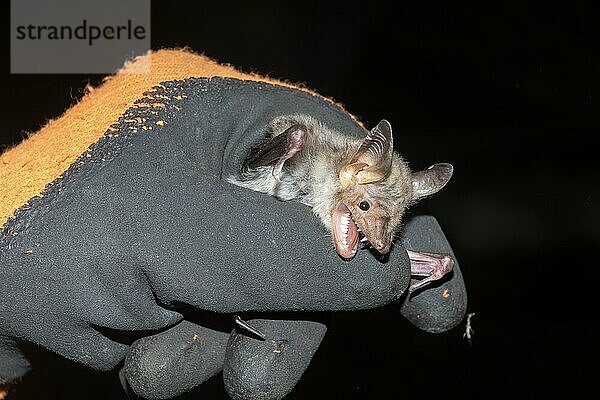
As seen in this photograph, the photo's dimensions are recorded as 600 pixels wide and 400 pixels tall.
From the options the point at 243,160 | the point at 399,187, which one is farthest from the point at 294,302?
the point at 399,187

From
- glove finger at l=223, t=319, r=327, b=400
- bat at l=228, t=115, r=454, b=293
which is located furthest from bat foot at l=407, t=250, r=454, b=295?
glove finger at l=223, t=319, r=327, b=400

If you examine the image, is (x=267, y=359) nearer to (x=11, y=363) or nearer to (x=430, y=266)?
(x=430, y=266)

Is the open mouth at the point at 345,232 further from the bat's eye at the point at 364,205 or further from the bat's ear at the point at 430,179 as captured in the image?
the bat's ear at the point at 430,179

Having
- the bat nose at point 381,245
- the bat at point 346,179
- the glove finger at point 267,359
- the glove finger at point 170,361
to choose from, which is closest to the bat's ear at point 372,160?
the bat at point 346,179

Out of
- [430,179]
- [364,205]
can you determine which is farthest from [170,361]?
[430,179]

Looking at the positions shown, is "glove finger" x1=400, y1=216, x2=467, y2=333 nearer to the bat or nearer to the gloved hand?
the bat

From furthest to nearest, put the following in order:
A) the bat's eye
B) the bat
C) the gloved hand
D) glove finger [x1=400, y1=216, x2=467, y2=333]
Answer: glove finger [x1=400, y1=216, x2=467, y2=333] < the bat's eye < the bat < the gloved hand
